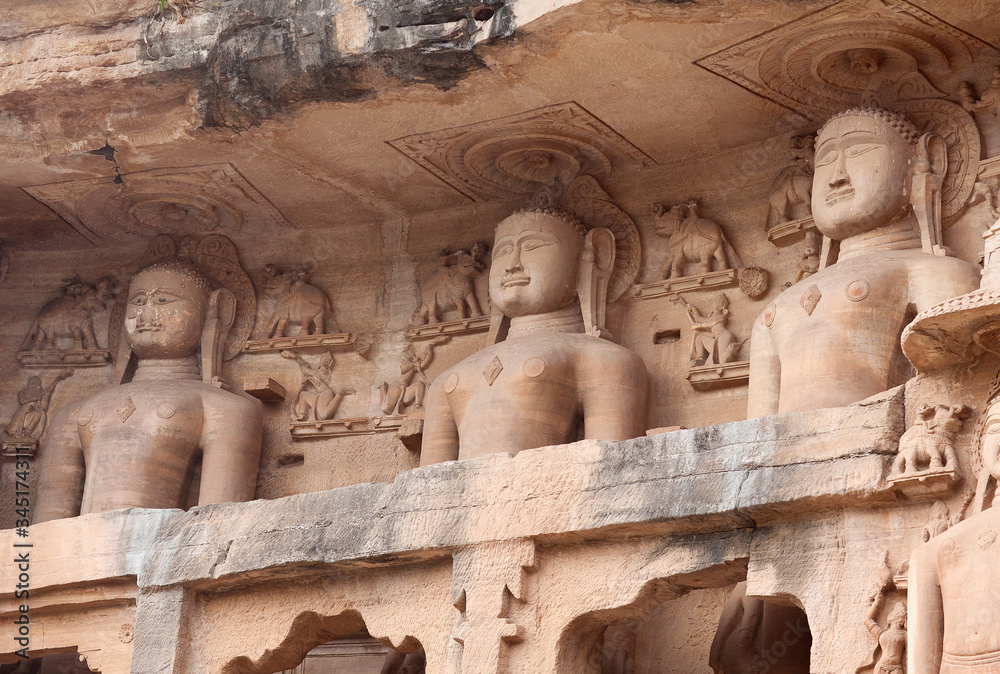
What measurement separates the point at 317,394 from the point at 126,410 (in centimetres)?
135

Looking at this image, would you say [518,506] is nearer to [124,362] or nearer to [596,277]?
[596,277]

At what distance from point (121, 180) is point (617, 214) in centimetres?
347

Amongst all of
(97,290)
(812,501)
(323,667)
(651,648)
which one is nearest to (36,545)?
(323,667)

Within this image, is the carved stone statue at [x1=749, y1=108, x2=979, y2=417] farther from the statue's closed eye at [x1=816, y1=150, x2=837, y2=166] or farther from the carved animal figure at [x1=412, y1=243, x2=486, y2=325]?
the carved animal figure at [x1=412, y1=243, x2=486, y2=325]

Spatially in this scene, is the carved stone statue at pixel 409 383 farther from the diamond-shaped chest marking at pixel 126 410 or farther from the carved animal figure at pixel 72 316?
the carved animal figure at pixel 72 316

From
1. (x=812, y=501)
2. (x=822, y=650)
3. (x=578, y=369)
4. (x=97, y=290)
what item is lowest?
(x=822, y=650)

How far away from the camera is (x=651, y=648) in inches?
351

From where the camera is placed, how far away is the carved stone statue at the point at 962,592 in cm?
604

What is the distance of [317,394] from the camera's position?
1080 centimetres

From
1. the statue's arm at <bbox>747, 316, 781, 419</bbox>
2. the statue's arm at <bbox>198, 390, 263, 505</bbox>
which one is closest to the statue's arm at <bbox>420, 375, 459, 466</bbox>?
the statue's arm at <bbox>198, 390, 263, 505</bbox>

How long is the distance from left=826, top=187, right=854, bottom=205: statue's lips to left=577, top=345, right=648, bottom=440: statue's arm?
153 centimetres

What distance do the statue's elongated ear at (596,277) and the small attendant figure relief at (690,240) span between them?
1.19ft

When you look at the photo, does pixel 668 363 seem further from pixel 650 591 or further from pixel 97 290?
pixel 97 290

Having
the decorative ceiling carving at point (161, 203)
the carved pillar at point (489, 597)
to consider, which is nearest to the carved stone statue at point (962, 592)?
the carved pillar at point (489, 597)
